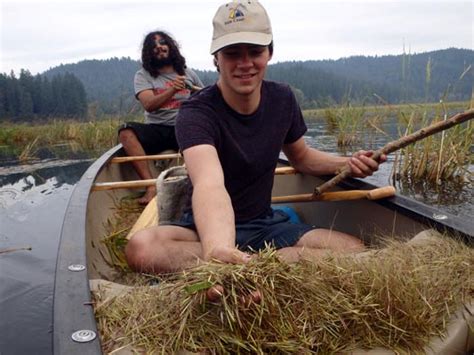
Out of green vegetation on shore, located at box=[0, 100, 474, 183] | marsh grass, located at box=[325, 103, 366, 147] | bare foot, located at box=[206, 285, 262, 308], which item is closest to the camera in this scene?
bare foot, located at box=[206, 285, 262, 308]

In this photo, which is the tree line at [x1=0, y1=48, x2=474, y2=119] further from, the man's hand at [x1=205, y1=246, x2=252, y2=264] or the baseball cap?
the man's hand at [x1=205, y1=246, x2=252, y2=264]

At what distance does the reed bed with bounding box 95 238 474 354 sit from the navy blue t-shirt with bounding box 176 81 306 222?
0.83 metres

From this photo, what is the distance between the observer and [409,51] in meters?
4.56

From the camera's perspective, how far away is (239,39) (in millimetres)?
1843

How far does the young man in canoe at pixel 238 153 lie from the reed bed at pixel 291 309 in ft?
1.32

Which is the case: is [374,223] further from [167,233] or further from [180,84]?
[180,84]

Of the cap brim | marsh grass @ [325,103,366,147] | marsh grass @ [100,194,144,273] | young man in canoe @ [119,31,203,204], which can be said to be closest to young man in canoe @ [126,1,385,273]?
the cap brim

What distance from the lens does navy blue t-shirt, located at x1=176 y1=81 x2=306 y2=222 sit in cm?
201

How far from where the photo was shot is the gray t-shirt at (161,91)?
469 centimetres

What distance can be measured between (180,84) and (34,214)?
170 centimetres

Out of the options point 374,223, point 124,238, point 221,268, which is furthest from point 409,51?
point 221,268

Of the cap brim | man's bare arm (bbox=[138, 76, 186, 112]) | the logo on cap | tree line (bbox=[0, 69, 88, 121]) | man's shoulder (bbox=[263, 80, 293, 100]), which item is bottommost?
tree line (bbox=[0, 69, 88, 121])

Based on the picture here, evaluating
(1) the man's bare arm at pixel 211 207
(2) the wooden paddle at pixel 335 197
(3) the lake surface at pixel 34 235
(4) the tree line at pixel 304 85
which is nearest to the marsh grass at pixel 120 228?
(2) the wooden paddle at pixel 335 197

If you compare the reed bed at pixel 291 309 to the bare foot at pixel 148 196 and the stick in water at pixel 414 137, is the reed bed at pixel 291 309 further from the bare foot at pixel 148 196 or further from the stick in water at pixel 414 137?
the bare foot at pixel 148 196
